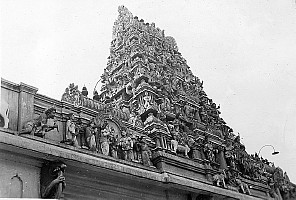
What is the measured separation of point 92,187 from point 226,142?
1000cm

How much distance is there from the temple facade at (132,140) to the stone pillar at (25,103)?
0.03 metres

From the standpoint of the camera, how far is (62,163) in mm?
11758

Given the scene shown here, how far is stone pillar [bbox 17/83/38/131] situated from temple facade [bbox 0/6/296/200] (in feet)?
0.10

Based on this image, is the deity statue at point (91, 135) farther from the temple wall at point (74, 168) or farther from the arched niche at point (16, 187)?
the arched niche at point (16, 187)

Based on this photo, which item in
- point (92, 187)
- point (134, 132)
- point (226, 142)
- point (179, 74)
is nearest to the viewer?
point (92, 187)

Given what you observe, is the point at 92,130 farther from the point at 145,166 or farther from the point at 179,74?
the point at 179,74

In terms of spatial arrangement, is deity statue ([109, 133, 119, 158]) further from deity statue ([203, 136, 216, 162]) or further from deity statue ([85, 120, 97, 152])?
deity statue ([203, 136, 216, 162])

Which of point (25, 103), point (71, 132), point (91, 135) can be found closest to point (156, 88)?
point (91, 135)

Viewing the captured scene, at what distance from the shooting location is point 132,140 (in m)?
15.3

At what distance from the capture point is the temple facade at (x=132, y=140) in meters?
11.6

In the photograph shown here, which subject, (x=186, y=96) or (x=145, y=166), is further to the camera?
(x=186, y=96)

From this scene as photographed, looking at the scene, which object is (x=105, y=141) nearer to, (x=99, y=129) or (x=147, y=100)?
(x=99, y=129)

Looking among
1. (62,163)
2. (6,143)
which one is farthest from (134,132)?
(6,143)

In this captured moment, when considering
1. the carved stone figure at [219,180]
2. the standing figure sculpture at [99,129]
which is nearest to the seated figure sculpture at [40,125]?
the standing figure sculpture at [99,129]
